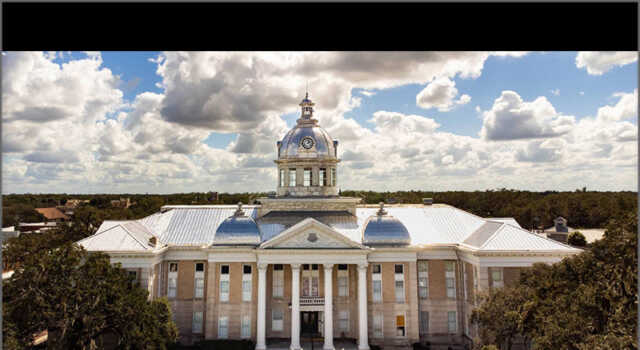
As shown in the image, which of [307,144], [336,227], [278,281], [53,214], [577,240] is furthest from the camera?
[53,214]

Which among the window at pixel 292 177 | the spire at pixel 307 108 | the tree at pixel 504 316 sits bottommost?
the tree at pixel 504 316

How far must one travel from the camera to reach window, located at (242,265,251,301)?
31.1 meters

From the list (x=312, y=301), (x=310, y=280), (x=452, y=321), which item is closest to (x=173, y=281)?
(x=310, y=280)

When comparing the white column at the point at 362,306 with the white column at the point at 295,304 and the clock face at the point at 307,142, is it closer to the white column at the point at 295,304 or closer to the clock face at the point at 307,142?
the white column at the point at 295,304

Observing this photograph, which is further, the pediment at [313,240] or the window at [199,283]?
the window at [199,283]

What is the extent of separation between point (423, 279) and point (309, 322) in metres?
9.10

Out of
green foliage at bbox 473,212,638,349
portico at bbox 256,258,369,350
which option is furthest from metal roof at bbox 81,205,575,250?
green foliage at bbox 473,212,638,349

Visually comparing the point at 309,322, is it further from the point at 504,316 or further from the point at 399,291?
the point at 504,316

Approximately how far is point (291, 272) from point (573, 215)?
6407cm

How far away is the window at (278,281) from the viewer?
1251 inches

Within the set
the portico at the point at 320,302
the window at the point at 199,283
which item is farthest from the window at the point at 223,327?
the portico at the point at 320,302

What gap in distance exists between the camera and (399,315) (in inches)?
1221

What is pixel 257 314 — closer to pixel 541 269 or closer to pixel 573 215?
pixel 541 269

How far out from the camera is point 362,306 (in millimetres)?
29922
